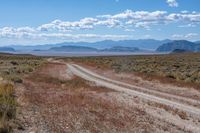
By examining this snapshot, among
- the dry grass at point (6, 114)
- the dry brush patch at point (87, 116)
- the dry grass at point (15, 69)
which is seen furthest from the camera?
the dry grass at point (15, 69)

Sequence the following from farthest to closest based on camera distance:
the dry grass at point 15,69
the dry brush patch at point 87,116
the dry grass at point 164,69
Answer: the dry grass at point 164,69 → the dry grass at point 15,69 → the dry brush patch at point 87,116

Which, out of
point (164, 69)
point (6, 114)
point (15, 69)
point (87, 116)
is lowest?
point (164, 69)

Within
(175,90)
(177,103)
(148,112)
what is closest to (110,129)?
(148,112)

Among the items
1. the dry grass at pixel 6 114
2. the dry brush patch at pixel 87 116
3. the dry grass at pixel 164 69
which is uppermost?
the dry grass at pixel 6 114

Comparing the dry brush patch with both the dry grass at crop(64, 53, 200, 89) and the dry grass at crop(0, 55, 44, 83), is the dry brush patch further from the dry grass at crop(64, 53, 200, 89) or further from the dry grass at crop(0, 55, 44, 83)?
the dry grass at crop(64, 53, 200, 89)

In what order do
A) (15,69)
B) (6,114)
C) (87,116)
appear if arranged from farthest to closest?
(15,69), (87,116), (6,114)

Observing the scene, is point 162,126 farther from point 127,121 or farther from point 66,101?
point 66,101

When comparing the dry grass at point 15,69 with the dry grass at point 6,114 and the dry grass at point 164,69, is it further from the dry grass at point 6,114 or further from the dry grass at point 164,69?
the dry grass at point 6,114

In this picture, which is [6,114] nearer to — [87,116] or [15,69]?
[87,116]

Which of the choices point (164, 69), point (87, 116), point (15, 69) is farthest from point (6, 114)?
point (164, 69)

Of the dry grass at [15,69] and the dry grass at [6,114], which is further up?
the dry grass at [6,114]

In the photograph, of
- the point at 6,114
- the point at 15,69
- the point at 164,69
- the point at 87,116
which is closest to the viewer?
the point at 6,114

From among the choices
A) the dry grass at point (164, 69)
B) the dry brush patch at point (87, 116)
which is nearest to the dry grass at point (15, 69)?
the dry brush patch at point (87, 116)

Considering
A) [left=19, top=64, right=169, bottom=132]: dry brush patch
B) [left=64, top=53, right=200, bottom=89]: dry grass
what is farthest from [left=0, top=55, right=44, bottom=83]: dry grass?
[left=64, top=53, right=200, bottom=89]: dry grass
